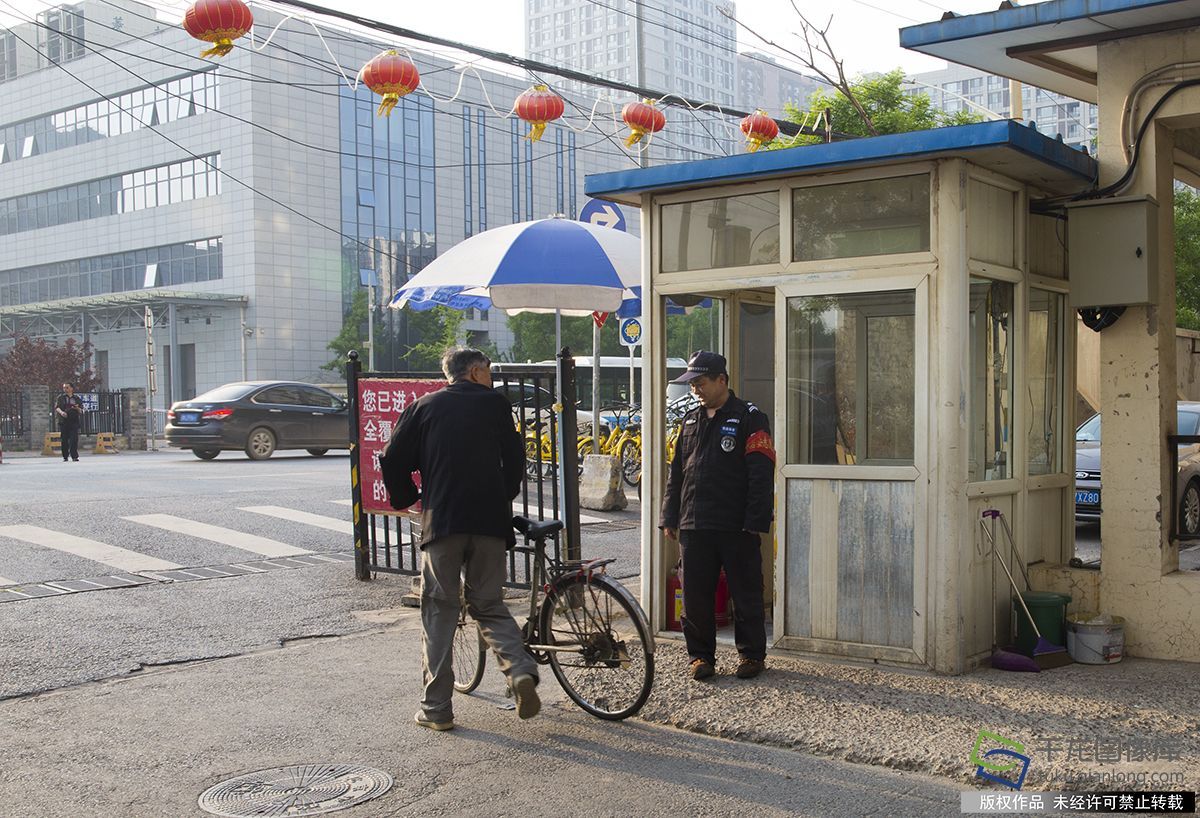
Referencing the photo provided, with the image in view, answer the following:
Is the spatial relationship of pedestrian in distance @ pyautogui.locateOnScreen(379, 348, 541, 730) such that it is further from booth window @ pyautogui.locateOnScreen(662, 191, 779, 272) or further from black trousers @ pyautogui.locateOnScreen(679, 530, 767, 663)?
booth window @ pyautogui.locateOnScreen(662, 191, 779, 272)

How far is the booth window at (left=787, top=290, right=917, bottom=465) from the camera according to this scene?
24.4ft

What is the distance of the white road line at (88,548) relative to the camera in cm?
1133

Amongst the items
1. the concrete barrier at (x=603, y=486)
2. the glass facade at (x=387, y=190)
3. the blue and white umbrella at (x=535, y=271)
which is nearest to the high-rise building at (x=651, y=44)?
the glass facade at (x=387, y=190)

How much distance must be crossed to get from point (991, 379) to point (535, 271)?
14.4ft

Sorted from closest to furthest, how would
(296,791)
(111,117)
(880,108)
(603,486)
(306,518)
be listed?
(296,791) < (306,518) < (603,486) < (880,108) < (111,117)

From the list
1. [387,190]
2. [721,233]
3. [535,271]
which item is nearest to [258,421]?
[535,271]

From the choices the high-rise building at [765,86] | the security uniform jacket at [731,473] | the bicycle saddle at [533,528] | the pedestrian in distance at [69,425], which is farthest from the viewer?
the high-rise building at [765,86]

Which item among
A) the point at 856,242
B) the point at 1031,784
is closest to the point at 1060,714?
the point at 1031,784

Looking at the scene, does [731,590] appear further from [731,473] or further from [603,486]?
[603,486]

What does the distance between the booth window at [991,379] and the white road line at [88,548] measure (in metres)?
7.26

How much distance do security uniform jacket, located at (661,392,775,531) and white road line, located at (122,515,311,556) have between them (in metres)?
6.36

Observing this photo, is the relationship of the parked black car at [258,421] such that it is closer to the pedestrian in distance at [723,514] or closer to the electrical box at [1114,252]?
the pedestrian in distance at [723,514]

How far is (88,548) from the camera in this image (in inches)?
473

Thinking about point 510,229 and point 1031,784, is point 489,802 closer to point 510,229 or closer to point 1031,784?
point 1031,784
